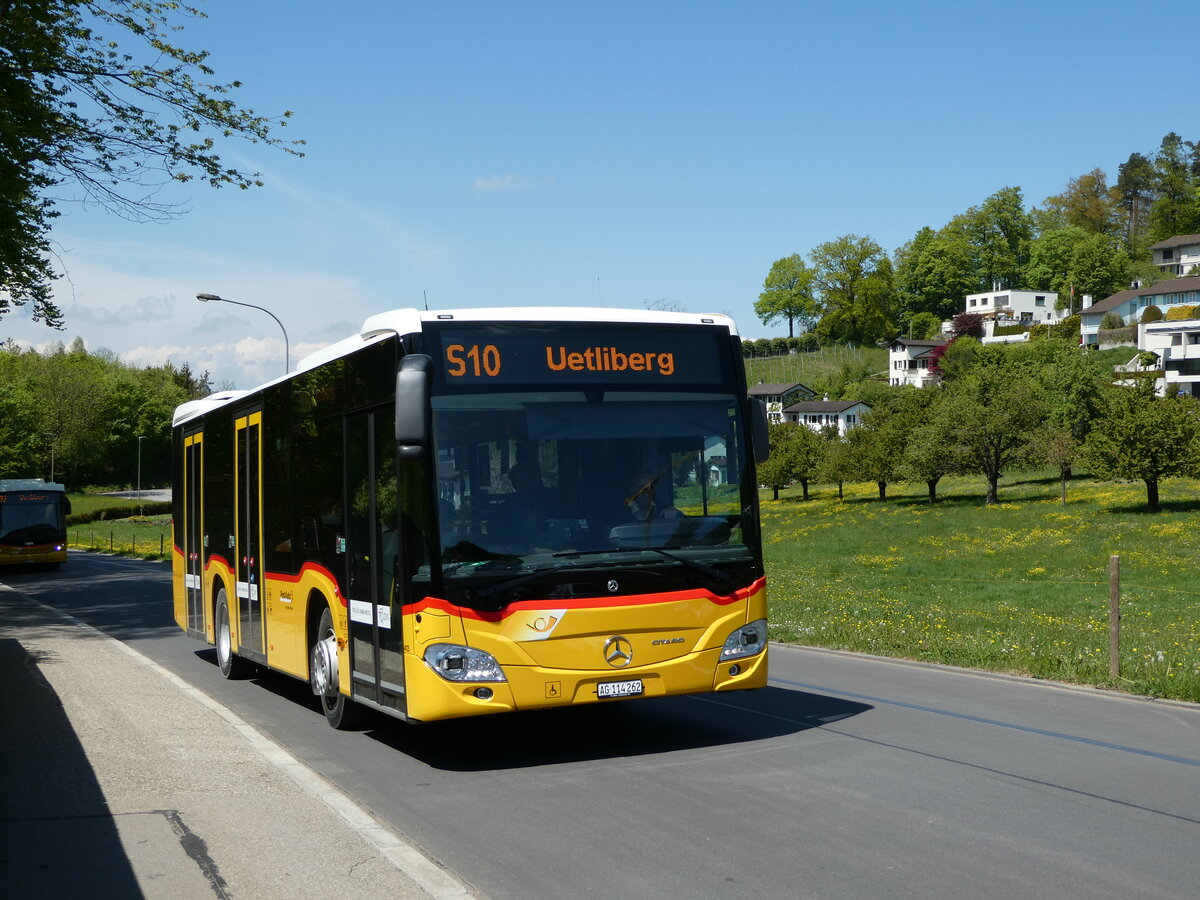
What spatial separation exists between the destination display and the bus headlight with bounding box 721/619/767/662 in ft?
6.05

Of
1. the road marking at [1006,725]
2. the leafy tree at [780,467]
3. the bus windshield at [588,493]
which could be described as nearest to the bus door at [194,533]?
the road marking at [1006,725]

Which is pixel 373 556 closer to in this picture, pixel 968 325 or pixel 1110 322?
pixel 1110 322

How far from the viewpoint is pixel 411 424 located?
834cm

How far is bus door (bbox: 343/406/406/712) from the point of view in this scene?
9.19 meters

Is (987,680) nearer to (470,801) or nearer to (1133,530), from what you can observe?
(470,801)

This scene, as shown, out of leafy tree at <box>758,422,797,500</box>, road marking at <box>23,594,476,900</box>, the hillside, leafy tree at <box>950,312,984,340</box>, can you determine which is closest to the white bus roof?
road marking at <box>23,594,476,900</box>

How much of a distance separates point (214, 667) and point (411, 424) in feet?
30.1

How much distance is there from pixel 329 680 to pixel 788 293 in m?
162

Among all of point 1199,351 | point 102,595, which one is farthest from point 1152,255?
A: point 102,595

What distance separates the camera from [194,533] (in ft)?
55.0

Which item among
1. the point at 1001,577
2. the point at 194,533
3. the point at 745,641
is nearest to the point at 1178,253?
the point at 1001,577

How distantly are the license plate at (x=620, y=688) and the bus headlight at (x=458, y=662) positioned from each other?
84 centimetres

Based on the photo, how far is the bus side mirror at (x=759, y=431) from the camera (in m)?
9.48

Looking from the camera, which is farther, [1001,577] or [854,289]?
[854,289]
